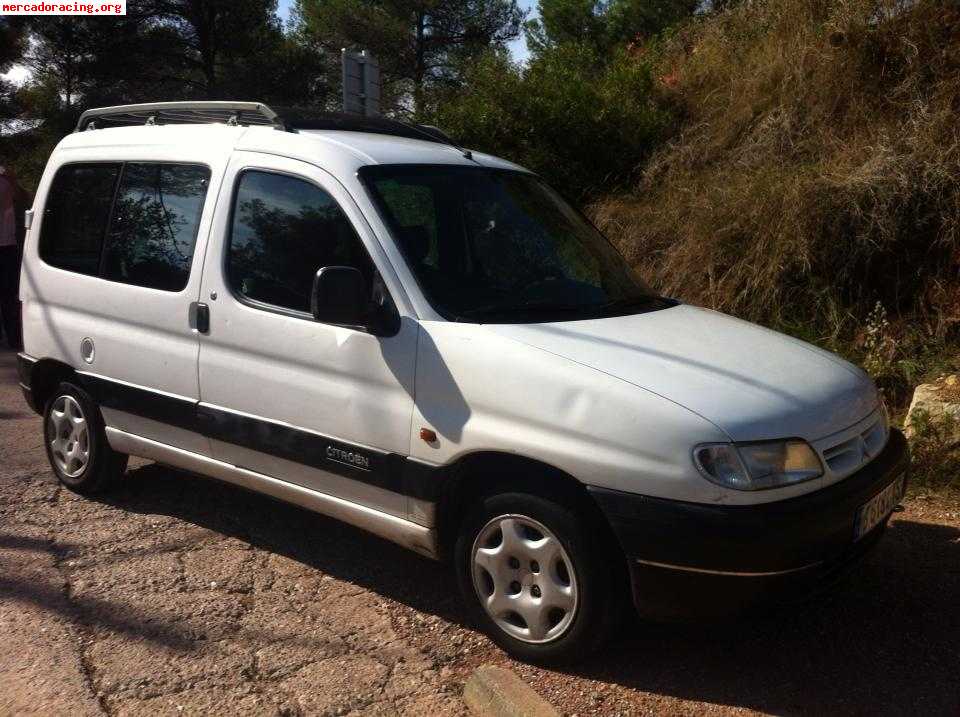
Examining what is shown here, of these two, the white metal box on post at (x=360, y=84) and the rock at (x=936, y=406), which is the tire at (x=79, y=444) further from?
the white metal box on post at (x=360, y=84)

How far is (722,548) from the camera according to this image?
10.1 feet

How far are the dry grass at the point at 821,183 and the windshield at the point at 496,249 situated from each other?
118 inches

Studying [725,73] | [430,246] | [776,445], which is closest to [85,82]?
[725,73]

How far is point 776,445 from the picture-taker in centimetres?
318

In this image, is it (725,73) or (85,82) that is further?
(85,82)

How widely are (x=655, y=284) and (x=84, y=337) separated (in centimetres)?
455

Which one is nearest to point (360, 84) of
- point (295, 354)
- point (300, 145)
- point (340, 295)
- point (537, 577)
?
point (300, 145)

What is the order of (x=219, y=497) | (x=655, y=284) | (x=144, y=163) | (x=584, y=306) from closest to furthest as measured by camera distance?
1. (x=584, y=306)
2. (x=144, y=163)
3. (x=219, y=497)
4. (x=655, y=284)

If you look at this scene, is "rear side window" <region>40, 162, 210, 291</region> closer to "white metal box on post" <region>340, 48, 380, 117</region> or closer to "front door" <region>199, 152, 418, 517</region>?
"front door" <region>199, 152, 418, 517</region>

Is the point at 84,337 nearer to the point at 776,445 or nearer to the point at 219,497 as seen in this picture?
the point at 219,497

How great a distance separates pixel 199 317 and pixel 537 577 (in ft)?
6.31

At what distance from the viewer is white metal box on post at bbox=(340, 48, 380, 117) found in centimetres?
983

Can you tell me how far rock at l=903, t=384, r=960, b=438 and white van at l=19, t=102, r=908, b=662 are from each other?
1786 millimetres

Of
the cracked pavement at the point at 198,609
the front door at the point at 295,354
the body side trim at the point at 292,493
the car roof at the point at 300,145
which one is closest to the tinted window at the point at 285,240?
the front door at the point at 295,354
